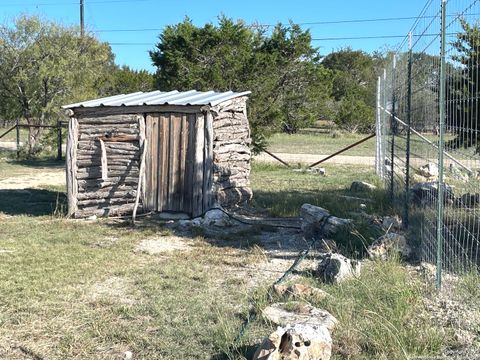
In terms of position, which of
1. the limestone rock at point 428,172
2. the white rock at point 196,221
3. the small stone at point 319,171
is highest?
the limestone rock at point 428,172

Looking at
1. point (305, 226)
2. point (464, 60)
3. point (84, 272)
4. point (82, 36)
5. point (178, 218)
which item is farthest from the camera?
point (82, 36)

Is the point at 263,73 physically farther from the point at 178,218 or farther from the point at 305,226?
the point at 305,226

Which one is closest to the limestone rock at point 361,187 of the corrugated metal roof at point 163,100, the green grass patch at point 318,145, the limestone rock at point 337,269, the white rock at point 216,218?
the corrugated metal roof at point 163,100

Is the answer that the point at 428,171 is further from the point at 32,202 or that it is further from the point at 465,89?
the point at 32,202

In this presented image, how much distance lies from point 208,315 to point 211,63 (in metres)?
14.0

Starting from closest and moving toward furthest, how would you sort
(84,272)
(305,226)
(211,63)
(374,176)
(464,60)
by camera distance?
(464,60) < (84,272) < (305,226) < (374,176) < (211,63)

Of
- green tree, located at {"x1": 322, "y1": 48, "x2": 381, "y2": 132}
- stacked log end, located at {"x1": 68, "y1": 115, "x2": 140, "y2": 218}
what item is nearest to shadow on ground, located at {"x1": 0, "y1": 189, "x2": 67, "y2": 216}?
stacked log end, located at {"x1": 68, "y1": 115, "x2": 140, "y2": 218}

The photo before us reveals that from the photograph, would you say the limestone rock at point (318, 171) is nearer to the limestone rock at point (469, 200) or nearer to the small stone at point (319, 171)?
the small stone at point (319, 171)

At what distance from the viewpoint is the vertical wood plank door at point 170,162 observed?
10297mm

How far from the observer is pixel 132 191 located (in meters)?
10.4

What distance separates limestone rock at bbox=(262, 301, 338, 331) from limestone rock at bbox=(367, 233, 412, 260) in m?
1.96

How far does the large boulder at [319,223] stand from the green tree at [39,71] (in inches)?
580

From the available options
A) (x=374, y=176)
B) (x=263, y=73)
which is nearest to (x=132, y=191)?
(x=374, y=176)

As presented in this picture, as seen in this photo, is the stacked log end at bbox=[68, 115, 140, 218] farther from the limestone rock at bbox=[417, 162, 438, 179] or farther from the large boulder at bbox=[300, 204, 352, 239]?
the limestone rock at bbox=[417, 162, 438, 179]
